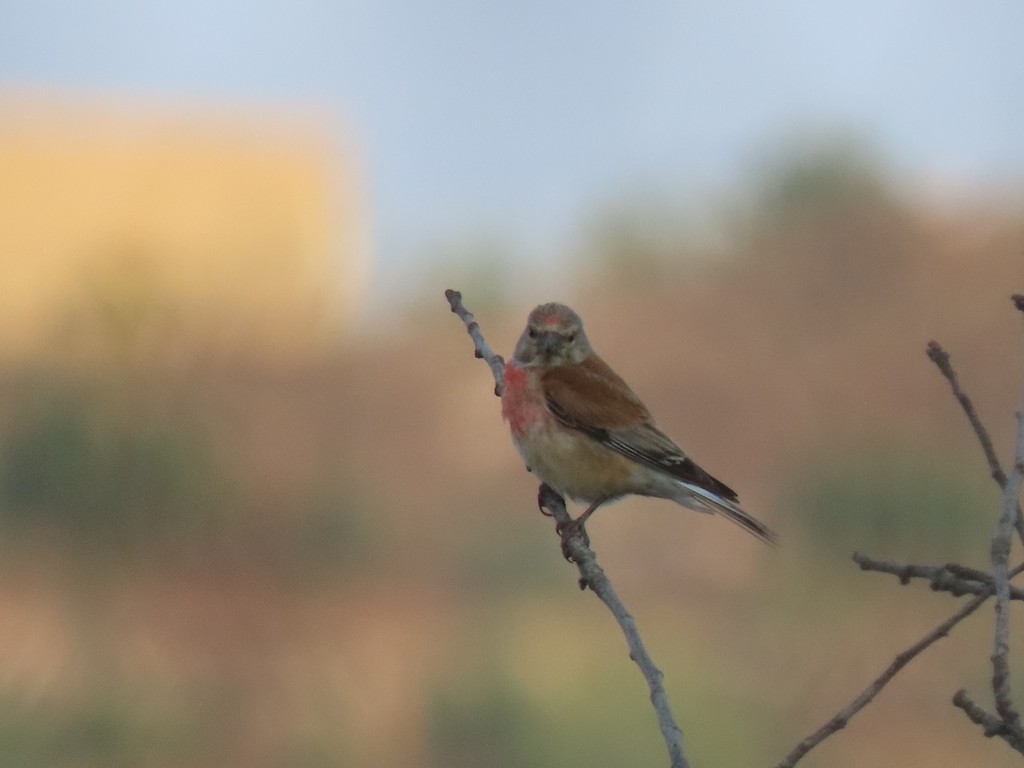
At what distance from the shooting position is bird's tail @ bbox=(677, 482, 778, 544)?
381 centimetres

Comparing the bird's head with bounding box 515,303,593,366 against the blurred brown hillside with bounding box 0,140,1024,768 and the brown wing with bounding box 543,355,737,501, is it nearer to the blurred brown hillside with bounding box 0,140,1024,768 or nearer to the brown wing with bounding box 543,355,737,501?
the brown wing with bounding box 543,355,737,501

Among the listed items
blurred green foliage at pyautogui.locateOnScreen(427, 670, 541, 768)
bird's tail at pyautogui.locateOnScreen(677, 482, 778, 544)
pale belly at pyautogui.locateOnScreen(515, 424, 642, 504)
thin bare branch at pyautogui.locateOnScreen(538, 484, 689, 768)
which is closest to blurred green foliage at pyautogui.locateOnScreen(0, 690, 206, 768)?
blurred green foliage at pyautogui.locateOnScreen(427, 670, 541, 768)

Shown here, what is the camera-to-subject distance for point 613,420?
429 centimetres

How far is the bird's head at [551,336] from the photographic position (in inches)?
173

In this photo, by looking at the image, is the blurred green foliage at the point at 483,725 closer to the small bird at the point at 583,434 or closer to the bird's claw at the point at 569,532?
the small bird at the point at 583,434

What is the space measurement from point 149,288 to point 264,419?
5.25 ft

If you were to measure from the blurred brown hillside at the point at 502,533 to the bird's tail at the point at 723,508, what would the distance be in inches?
200

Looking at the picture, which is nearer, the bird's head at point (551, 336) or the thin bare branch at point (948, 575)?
the thin bare branch at point (948, 575)

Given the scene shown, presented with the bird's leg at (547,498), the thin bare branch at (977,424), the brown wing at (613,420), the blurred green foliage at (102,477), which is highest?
the blurred green foliage at (102,477)

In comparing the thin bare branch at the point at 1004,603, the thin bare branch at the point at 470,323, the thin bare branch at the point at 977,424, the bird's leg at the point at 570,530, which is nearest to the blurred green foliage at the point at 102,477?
the bird's leg at the point at 570,530

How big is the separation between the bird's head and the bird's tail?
53 cm

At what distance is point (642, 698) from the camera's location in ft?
34.9

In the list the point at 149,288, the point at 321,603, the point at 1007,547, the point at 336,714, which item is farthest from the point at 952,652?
the point at 1007,547

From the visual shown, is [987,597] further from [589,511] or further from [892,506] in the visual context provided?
[892,506]
